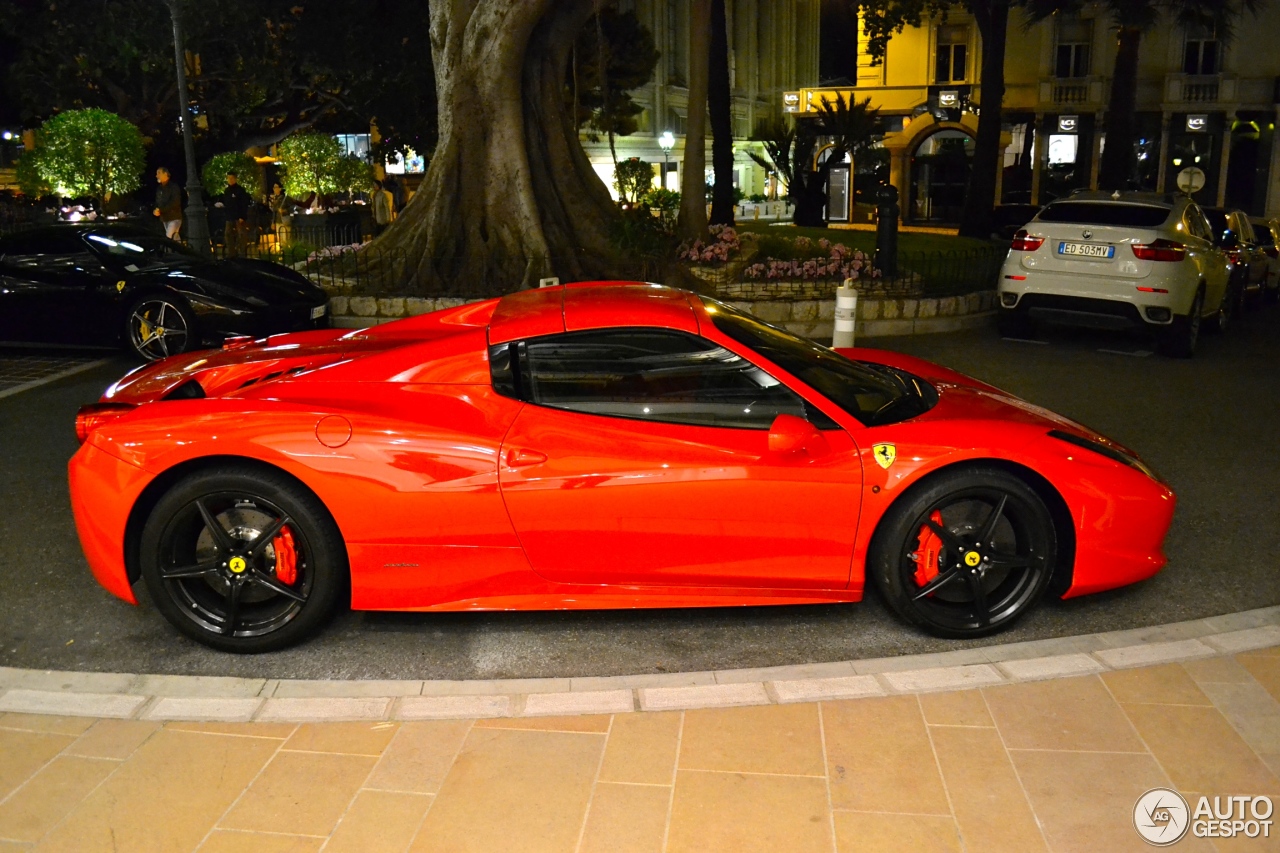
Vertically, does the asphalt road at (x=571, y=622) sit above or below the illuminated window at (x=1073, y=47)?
below

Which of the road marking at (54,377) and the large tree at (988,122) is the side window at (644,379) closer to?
the road marking at (54,377)

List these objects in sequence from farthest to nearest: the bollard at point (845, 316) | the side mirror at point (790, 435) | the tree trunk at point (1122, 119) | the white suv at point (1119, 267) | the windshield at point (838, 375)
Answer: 1. the tree trunk at point (1122, 119)
2. the white suv at point (1119, 267)
3. the bollard at point (845, 316)
4. the windshield at point (838, 375)
5. the side mirror at point (790, 435)

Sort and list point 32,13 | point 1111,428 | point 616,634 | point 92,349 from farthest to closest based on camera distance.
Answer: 1. point 32,13
2. point 92,349
3. point 1111,428
4. point 616,634

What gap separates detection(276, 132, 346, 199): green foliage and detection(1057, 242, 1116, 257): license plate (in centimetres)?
1801

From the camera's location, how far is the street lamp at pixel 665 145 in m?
41.4

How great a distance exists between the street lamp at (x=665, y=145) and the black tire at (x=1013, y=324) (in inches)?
1127

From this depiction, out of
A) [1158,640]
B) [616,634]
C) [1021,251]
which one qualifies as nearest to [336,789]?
[616,634]

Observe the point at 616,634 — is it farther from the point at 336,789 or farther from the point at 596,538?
the point at 336,789

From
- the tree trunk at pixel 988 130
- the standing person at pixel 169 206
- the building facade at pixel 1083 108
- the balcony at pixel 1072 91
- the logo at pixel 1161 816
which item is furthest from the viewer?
the balcony at pixel 1072 91

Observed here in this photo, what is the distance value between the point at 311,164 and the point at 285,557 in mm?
22188

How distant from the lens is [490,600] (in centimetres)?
437

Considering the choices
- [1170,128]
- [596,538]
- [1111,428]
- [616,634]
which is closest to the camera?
[596,538]

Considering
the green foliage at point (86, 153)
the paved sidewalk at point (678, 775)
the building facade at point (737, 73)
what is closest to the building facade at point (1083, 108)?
the building facade at point (737, 73)

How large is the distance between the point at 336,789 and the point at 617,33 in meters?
27.4
